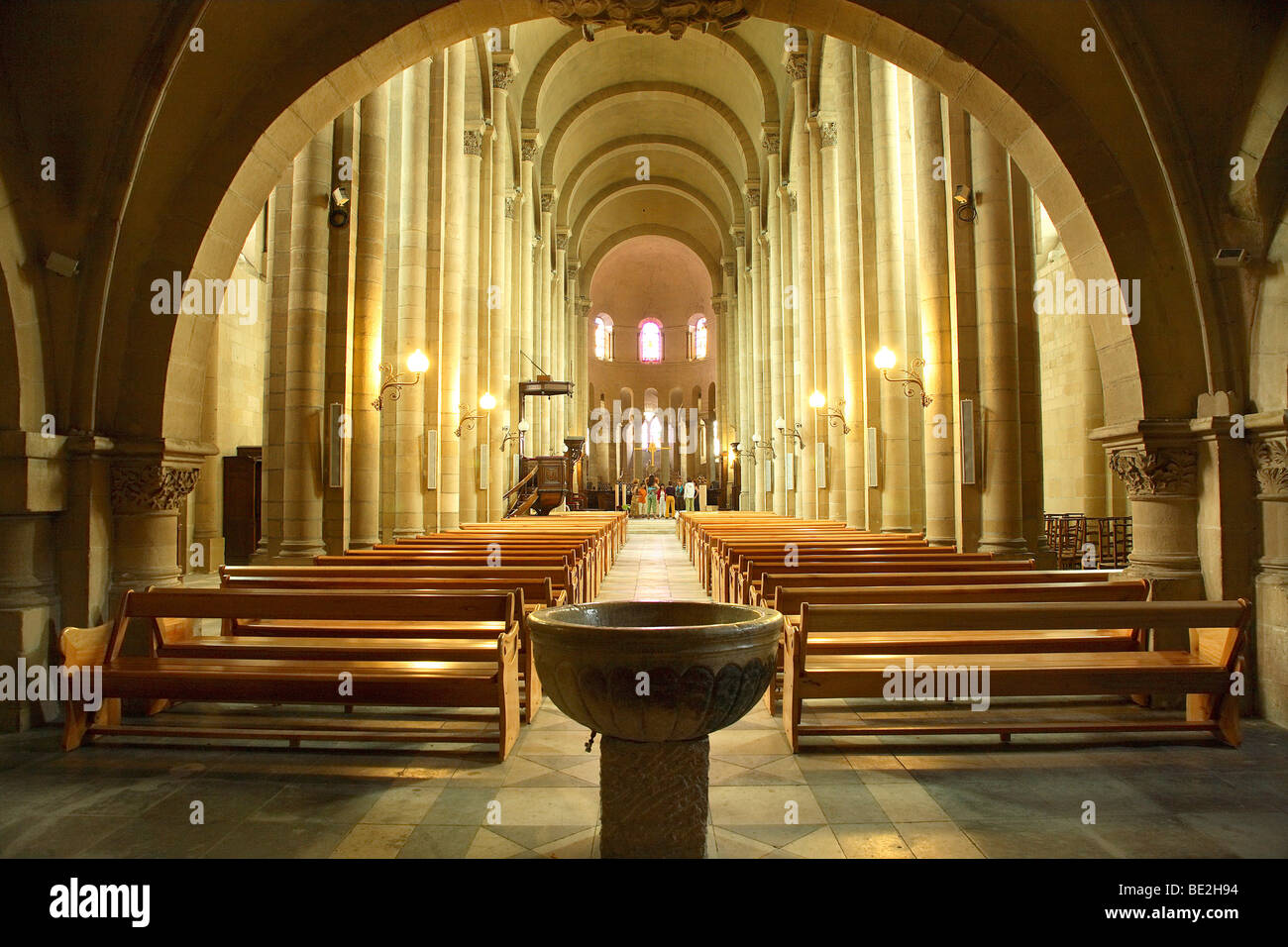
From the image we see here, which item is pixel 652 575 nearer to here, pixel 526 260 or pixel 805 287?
pixel 805 287

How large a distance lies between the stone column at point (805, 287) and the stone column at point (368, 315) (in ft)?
34.3

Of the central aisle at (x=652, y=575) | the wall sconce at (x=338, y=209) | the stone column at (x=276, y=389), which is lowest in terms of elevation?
the central aisle at (x=652, y=575)

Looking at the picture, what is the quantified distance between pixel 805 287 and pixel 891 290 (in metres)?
6.21

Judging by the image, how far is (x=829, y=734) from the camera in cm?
470

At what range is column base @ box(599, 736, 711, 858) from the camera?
9.87 feet

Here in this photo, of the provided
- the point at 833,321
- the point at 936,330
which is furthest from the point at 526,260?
the point at 936,330

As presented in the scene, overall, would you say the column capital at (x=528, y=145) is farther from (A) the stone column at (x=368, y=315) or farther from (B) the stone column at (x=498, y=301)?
(A) the stone column at (x=368, y=315)

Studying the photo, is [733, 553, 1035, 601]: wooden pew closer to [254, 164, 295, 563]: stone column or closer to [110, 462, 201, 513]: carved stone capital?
[110, 462, 201, 513]: carved stone capital

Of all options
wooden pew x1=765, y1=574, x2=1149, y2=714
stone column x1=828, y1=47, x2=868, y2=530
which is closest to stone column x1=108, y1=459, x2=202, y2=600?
wooden pew x1=765, y1=574, x2=1149, y2=714

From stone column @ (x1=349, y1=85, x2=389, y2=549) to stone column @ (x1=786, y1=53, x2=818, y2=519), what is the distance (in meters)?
10.4

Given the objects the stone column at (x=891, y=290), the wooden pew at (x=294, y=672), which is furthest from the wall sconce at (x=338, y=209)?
the stone column at (x=891, y=290)

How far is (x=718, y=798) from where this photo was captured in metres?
3.78

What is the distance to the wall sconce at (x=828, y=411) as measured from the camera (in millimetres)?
15766

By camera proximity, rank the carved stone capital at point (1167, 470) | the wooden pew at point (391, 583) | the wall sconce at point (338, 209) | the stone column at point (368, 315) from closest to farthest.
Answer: the carved stone capital at point (1167, 470), the wooden pew at point (391, 583), the wall sconce at point (338, 209), the stone column at point (368, 315)
